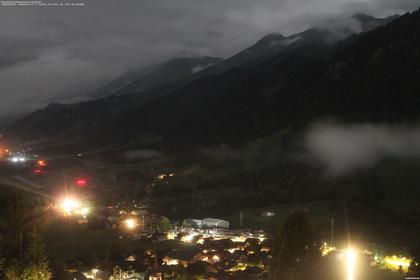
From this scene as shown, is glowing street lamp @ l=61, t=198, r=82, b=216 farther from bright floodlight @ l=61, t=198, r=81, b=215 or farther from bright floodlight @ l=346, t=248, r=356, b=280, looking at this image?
bright floodlight @ l=346, t=248, r=356, b=280

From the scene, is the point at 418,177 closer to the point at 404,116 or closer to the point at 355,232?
the point at 355,232

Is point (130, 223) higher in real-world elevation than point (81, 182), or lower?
lower

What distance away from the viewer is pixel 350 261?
203 feet

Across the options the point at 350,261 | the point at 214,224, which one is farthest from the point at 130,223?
the point at 350,261

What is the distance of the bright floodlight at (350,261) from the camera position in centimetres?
5358

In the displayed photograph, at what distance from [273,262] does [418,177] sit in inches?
3567

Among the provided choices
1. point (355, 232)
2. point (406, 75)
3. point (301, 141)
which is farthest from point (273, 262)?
point (406, 75)

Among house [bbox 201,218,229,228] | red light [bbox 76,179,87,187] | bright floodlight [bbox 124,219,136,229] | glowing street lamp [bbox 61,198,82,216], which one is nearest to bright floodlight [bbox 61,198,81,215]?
glowing street lamp [bbox 61,198,82,216]

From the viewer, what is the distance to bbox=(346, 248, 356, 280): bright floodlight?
53575 millimetres

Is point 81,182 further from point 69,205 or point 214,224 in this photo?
point 214,224

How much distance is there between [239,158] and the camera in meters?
188

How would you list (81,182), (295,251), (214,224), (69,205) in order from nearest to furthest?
1. (295,251)
2. (214,224)
3. (69,205)
4. (81,182)

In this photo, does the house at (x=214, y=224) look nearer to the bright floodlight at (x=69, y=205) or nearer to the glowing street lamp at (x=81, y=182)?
the bright floodlight at (x=69, y=205)

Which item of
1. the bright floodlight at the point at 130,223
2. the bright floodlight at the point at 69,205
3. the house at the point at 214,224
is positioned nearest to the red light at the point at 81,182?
the bright floodlight at the point at 69,205
